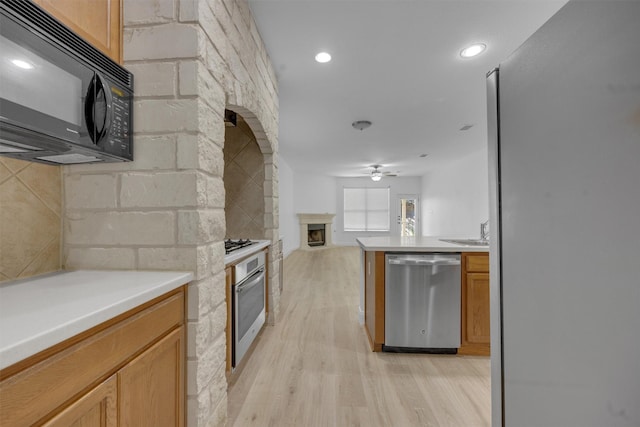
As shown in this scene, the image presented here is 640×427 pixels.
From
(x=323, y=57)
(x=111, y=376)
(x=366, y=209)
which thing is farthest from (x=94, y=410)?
(x=366, y=209)

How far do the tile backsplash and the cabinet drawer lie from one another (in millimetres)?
2500

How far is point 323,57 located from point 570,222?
215cm

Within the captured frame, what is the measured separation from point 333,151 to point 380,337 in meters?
4.14

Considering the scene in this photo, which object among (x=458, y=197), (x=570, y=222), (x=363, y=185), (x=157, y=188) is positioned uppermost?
(x=363, y=185)

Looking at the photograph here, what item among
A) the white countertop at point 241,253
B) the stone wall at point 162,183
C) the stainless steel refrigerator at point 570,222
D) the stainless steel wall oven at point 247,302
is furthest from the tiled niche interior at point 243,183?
the stainless steel refrigerator at point 570,222

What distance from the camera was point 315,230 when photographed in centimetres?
904

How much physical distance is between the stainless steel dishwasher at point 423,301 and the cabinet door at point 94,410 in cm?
185

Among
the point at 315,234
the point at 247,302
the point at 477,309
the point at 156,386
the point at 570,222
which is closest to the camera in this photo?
the point at 570,222

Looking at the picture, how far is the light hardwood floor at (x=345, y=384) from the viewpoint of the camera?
1.53 m

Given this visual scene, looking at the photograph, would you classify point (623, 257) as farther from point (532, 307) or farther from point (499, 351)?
point (499, 351)

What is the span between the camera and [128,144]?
1.08m

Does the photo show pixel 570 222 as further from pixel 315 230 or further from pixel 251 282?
pixel 315 230

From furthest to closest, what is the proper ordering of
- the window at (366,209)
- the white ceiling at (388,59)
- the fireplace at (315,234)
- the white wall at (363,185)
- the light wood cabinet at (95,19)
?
the window at (366,209), the white wall at (363,185), the fireplace at (315,234), the white ceiling at (388,59), the light wood cabinet at (95,19)

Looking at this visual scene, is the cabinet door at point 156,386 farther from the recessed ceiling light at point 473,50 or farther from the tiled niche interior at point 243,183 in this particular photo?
the recessed ceiling light at point 473,50
